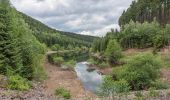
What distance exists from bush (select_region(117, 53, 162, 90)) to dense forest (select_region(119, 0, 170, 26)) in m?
70.7

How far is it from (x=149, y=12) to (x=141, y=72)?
108 meters

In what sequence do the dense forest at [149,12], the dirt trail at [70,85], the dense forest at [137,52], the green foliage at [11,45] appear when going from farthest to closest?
the dense forest at [149,12] → the dense forest at [137,52] → the dirt trail at [70,85] → the green foliage at [11,45]

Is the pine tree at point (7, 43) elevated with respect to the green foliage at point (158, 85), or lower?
elevated

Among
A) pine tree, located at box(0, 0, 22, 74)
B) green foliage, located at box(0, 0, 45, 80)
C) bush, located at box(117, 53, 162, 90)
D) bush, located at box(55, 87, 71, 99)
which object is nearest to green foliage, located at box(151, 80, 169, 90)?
bush, located at box(117, 53, 162, 90)

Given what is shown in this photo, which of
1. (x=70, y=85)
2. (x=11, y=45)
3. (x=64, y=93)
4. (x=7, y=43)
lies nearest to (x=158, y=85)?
(x=64, y=93)

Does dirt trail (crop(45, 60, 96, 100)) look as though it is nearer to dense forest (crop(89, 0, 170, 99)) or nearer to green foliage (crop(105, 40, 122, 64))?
dense forest (crop(89, 0, 170, 99))

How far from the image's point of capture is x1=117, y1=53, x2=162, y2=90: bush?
4719 centimetres

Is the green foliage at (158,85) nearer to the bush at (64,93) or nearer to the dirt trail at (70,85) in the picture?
the dirt trail at (70,85)

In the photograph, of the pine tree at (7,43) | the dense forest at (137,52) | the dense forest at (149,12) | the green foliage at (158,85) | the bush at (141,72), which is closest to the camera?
the pine tree at (7,43)

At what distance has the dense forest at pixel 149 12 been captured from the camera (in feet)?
435

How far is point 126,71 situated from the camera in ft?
162

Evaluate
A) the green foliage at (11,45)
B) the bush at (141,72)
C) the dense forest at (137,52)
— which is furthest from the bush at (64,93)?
the bush at (141,72)

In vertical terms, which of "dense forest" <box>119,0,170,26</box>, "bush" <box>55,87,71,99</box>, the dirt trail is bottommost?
the dirt trail

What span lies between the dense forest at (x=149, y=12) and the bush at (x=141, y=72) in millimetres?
70731
